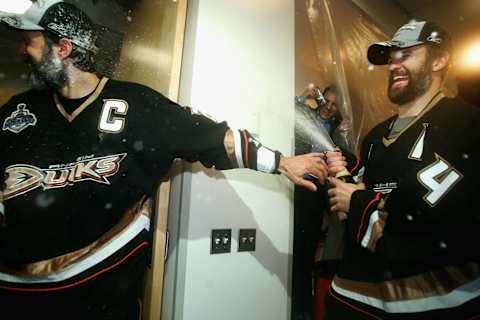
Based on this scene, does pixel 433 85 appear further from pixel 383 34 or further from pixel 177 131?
pixel 383 34

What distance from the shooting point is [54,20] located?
105cm

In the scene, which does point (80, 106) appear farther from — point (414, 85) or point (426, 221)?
point (414, 85)

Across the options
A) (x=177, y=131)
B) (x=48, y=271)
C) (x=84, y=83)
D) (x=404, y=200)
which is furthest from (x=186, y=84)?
(x=404, y=200)

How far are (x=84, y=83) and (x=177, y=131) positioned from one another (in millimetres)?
432

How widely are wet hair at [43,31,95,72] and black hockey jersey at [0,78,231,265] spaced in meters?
0.10

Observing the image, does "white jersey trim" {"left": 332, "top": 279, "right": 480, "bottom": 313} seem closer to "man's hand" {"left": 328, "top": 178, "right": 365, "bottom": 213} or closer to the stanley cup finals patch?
"man's hand" {"left": 328, "top": 178, "right": 365, "bottom": 213}

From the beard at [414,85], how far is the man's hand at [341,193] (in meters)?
0.52

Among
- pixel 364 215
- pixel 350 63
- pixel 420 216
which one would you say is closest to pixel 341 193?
pixel 364 215

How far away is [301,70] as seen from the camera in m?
1.84

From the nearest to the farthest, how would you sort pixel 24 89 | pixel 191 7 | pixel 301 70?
1. pixel 24 89
2. pixel 191 7
3. pixel 301 70

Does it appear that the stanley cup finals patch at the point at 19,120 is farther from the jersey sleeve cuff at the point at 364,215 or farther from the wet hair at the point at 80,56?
the jersey sleeve cuff at the point at 364,215

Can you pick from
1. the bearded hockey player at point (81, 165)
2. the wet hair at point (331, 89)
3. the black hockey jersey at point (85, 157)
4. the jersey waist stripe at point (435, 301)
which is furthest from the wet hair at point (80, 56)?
the jersey waist stripe at point (435, 301)

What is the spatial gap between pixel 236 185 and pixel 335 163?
49 centimetres

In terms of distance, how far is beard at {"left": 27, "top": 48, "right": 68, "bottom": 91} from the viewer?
1.08m
